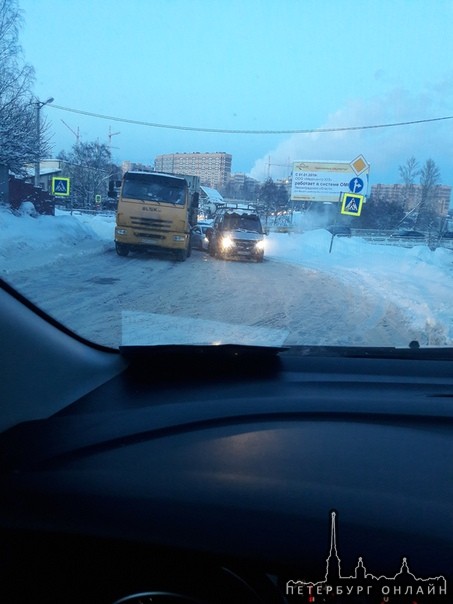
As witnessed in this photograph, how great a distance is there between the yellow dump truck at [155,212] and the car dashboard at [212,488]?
11.0 metres

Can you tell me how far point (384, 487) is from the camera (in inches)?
79.1

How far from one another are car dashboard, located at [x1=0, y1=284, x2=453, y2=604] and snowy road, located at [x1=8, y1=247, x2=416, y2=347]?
278 centimetres

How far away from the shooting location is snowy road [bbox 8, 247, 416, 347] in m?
7.38

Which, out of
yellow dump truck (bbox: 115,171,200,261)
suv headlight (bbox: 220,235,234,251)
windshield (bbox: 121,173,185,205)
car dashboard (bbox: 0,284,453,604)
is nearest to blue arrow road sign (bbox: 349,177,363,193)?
yellow dump truck (bbox: 115,171,200,261)

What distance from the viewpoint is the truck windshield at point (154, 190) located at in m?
14.1

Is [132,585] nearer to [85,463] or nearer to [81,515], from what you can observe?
[81,515]

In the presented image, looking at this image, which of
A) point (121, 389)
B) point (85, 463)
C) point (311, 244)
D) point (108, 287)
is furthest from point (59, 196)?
point (311, 244)

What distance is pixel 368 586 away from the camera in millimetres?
1734

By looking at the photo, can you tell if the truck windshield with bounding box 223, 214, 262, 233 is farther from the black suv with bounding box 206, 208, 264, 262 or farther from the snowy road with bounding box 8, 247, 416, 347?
the snowy road with bounding box 8, 247, 416, 347

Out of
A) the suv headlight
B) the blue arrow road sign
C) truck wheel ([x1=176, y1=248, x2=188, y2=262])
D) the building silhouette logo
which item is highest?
the blue arrow road sign

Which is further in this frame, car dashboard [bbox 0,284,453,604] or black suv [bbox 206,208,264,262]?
black suv [bbox 206,208,264,262]

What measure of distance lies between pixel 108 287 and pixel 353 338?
436cm

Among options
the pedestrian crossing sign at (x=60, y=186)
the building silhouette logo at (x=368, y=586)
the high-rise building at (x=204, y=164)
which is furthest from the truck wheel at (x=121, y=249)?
the building silhouette logo at (x=368, y=586)

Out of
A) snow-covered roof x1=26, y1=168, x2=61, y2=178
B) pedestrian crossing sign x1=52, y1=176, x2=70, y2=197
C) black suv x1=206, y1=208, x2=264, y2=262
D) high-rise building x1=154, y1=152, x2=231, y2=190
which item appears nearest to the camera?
high-rise building x1=154, y1=152, x2=231, y2=190
